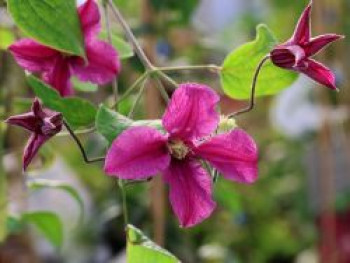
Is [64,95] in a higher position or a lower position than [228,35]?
higher

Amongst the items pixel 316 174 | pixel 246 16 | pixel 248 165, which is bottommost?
pixel 316 174

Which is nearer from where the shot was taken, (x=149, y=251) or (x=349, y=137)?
(x=149, y=251)

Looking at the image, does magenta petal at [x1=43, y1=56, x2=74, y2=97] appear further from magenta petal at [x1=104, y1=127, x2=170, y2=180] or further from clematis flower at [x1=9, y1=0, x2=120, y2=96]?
magenta petal at [x1=104, y1=127, x2=170, y2=180]

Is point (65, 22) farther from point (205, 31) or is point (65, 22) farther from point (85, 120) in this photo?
point (205, 31)

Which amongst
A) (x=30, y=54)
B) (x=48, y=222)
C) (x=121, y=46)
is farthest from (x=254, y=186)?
Result: (x=30, y=54)

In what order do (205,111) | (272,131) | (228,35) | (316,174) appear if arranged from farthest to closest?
(272,131)
(316,174)
(228,35)
(205,111)

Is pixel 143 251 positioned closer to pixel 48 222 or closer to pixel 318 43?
pixel 318 43

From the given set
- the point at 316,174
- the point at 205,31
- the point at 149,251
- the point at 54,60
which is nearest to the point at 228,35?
the point at 205,31
